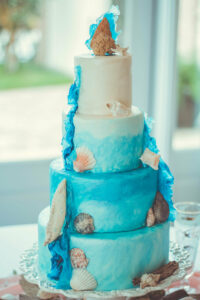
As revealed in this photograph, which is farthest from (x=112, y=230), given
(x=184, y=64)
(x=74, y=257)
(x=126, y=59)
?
(x=184, y=64)

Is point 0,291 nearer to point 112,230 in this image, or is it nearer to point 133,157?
point 112,230

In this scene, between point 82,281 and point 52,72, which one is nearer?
point 82,281

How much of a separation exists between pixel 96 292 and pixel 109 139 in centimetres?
34

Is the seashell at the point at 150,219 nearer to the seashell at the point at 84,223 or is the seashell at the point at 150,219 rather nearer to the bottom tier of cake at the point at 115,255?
the bottom tier of cake at the point at 115,255

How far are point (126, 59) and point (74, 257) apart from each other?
0.46 metres

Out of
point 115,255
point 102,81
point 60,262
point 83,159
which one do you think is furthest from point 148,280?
point 102,81

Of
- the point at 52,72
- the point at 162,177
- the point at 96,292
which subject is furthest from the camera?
the point at 52,72

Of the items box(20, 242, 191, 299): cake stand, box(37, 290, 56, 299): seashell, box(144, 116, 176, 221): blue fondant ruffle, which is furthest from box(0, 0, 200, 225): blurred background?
box(37, 290, 56, 299): seashell

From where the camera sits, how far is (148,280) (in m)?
1.12

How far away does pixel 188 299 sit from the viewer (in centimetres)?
113

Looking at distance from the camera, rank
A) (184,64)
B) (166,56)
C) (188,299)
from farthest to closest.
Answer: (184,64), (166,56), (188,299)

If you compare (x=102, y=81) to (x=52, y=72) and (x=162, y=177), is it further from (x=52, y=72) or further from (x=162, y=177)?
(x=52, y=72)

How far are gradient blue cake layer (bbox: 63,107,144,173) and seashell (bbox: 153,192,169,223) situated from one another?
0.11 m

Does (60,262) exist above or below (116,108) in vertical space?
below
